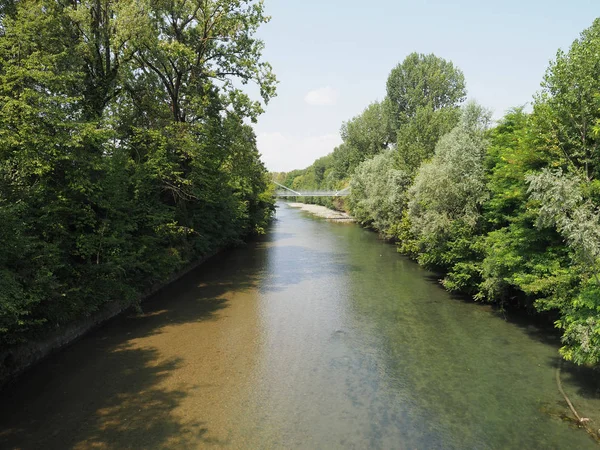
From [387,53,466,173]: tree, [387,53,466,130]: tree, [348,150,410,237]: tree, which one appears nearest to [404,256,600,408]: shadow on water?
[348,150,410,237]: tree

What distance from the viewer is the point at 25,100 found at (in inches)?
535

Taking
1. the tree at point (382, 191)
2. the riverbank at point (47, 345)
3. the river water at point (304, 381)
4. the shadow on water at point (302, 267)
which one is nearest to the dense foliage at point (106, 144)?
the riverbank at point (47, 345)

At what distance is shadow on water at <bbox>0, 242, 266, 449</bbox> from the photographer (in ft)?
32.4

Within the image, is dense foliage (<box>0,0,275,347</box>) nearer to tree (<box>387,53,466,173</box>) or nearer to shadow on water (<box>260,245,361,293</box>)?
shadow on water (<box>260,245,361,293</box>)

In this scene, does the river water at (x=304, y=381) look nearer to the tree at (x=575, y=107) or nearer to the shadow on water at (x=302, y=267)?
the shadow on water at (x=302, y=267)

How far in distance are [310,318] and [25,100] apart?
14736 millimetres

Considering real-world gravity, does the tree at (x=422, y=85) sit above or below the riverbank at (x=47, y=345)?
above

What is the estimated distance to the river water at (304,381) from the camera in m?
10.1

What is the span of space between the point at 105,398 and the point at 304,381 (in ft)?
20.3

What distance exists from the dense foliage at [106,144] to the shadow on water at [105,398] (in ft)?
4.93

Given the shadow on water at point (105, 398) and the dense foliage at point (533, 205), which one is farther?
the dense foliage at point (533, 205)

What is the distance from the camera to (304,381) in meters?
13.1

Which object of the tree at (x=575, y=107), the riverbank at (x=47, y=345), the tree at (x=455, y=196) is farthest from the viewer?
the tree at (x=455, y=196)

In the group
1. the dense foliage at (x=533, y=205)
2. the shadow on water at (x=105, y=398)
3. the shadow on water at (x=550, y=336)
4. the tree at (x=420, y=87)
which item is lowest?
the shadow on water at (x=105, y=398)
